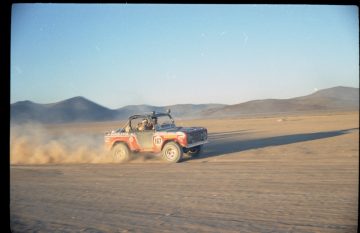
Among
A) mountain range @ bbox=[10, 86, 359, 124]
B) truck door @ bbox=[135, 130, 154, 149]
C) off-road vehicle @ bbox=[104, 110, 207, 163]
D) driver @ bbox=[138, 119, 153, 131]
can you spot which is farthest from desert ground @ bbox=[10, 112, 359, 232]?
mountain range @ bbox=[10, 86, 359, 124]

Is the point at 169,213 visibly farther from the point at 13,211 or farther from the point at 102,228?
the point at 13,211

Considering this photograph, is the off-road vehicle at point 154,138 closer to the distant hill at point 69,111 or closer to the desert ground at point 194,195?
the desert ground at point 194,195

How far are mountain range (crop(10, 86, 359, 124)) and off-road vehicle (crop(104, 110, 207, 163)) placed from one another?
60.8m

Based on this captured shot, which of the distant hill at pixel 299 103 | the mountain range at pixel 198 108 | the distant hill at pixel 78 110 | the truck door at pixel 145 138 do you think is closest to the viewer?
the truck door at pixel 145 138

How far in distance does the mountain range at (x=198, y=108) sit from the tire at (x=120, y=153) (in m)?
60.8

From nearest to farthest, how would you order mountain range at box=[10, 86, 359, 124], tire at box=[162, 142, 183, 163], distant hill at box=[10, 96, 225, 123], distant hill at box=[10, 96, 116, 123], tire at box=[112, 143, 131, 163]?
tire at box=[162, 142, 183, 163], tire at box=[112, 143, 131, 163], distant hill at box=[10, 96, 225, 123], distant hill at box=[10, 96, 116, 123], mountain range at box=[10, 86, 359, 124]

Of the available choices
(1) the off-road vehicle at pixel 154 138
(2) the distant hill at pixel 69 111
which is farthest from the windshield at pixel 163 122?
(2) the distant hill at pixel 69 111

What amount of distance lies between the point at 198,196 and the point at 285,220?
225cm

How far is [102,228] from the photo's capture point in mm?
6207

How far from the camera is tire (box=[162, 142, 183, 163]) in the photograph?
520 inches

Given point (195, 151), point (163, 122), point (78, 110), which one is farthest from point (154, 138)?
point (78, 110)

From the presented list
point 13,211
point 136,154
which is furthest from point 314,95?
point 13,211

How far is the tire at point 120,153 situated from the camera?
14.0m

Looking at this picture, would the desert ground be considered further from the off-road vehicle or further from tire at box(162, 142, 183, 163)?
the off-road vehicle
